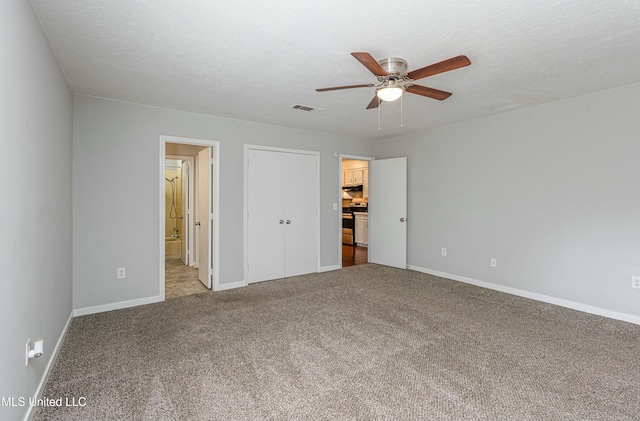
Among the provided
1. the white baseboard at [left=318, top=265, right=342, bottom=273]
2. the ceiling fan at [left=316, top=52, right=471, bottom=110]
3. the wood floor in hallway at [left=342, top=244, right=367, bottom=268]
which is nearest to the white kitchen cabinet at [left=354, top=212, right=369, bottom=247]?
the wood floor in hallway at [left=342, top=244, right=367, bottom=268]

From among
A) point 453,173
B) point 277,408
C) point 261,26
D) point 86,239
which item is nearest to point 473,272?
point 453,173

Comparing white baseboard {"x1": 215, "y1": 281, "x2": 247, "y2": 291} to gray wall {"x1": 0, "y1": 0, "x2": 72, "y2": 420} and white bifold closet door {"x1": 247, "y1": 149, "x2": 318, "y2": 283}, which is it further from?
gray wall {"x1": 0, "y1": 0, "x2": 72, "y2": 420}

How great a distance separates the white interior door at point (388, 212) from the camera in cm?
557

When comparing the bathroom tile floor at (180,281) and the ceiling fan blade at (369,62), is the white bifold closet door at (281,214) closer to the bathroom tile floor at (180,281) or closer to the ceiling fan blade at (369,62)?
the bathroom tile floor at (180,281)

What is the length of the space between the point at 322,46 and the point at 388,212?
12.6 feet

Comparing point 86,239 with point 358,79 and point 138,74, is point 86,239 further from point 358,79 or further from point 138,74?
point 358,79

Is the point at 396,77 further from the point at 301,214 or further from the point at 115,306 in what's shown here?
the point at 115,306

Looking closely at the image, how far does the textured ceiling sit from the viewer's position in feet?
6.41

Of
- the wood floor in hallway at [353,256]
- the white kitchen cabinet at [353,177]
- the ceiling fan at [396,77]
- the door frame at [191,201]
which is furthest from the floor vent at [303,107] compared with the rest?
the white kitchen cabinet at [353,177]

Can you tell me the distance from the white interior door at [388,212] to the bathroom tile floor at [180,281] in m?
3.14

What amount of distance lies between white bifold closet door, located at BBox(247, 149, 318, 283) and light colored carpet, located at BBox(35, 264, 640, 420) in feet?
3.34

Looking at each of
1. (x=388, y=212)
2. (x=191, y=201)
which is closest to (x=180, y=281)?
(x=191, y=201)

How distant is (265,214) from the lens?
15.8ft

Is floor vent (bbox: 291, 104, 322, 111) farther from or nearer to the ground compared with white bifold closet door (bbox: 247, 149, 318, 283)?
farther from the ground
